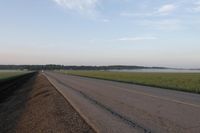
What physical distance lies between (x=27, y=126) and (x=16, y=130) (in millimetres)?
408

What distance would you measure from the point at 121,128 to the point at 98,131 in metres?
0.69

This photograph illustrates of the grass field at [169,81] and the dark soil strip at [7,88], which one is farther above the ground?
the grass field at [169,81]

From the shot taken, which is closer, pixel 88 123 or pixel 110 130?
pixel 110 130

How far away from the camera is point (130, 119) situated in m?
10.4

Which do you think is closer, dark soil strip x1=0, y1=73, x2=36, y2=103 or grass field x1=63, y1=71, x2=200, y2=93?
grass field x1=63, y1=71, x2=200, y2=93

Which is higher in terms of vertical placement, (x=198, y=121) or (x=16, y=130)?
(x=198, y=121)

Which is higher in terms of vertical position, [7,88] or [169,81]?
[169,81]

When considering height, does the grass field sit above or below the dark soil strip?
above

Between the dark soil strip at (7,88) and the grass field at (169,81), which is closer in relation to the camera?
the grass field at (169,81)

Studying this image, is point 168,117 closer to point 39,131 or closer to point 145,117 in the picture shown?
point 145,117

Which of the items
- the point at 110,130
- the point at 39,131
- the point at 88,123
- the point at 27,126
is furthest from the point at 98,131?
the point at 27,126

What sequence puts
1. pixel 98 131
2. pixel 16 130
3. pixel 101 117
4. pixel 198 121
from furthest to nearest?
pixel 16 130 < pixel 101 117 < pixel 198 121 < pixel 98 131

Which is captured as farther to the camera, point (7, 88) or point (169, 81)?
point (169, 81)

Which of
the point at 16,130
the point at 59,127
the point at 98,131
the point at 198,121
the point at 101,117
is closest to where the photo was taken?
the point at 98,131
